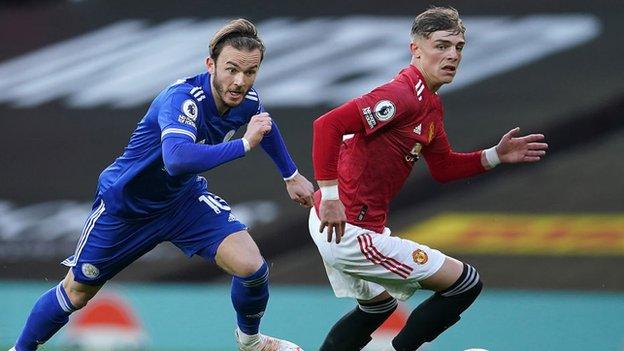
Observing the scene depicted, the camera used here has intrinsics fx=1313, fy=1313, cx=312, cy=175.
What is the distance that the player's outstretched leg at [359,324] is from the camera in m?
6.52

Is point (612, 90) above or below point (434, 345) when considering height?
above

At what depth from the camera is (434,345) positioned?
26.2 ft

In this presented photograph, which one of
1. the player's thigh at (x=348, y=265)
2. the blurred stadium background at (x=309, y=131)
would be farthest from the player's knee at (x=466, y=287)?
the blurred stadium background at (x=309, y=131)

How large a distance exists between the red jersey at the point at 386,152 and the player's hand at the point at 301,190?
0.16 meters

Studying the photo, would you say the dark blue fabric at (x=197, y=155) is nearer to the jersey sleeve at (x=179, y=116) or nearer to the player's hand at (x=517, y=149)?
the jersey sleeve at (x=179, y=116)

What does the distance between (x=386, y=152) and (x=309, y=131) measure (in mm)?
3580

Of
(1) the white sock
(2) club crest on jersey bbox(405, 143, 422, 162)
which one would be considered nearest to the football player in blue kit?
(1) the white sock

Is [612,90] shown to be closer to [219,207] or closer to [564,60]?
[564,60]

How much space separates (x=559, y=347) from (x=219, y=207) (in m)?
2.48

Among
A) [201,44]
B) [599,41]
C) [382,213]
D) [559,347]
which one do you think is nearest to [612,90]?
[599,41]

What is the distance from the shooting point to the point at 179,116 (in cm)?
585

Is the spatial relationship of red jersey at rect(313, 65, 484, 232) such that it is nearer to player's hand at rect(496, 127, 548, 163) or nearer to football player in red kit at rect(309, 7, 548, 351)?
football player in red kit at rect(309, 7, 548, 351)

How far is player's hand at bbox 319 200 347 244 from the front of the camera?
19.3ft

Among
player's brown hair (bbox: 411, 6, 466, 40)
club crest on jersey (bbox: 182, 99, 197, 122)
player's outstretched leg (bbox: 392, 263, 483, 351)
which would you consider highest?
club crest on jersey (bbox: 182, 99, 197, 122)
